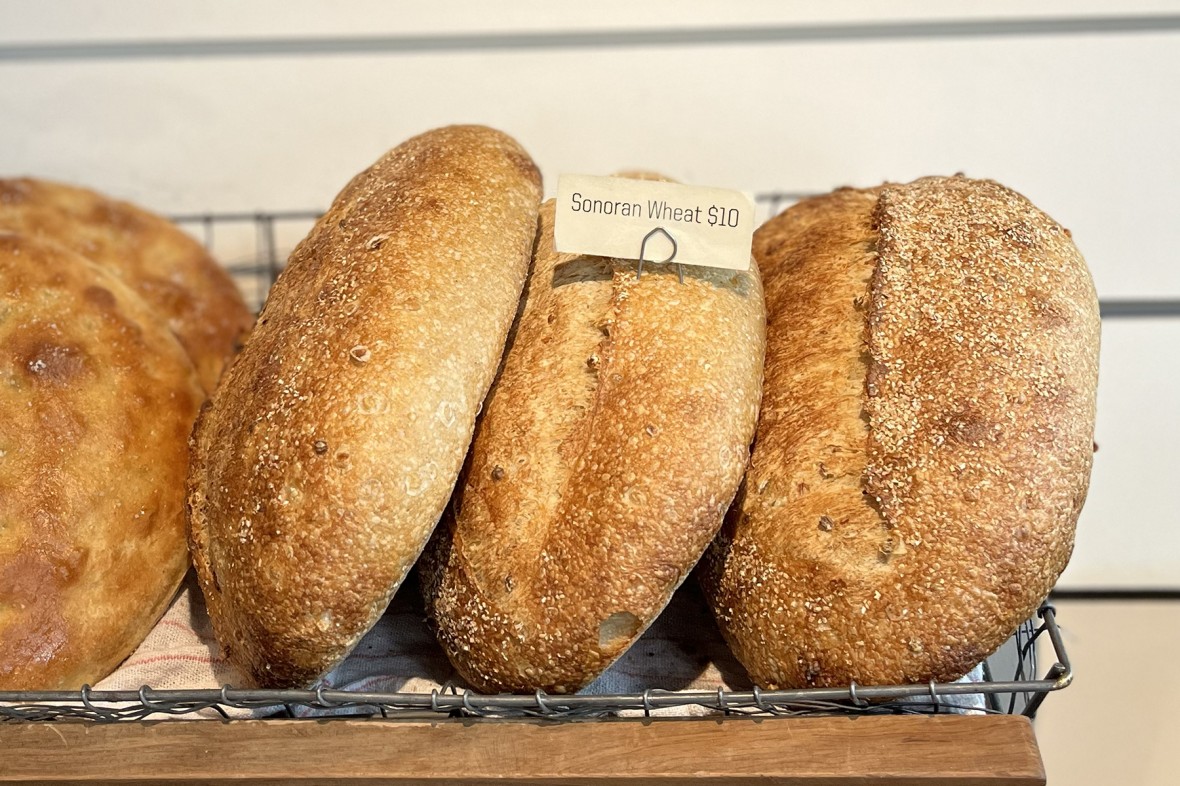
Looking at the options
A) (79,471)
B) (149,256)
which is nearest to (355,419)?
(79,471)

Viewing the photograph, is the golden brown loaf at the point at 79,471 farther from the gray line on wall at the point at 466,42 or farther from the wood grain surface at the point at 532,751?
the gray line on wall at the point at 466,42

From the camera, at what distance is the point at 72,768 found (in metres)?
1.25

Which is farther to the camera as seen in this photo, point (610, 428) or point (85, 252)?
point (85, 252)

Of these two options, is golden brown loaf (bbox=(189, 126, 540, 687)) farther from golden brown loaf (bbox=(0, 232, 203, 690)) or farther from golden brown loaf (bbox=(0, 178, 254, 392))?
golden brown loaf (bbox=(0, 178, 254, 392))

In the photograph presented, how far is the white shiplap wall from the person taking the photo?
2.34 metres

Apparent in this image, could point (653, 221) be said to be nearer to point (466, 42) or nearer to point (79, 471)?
point (79, 471)

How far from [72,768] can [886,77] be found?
2307 millimetres

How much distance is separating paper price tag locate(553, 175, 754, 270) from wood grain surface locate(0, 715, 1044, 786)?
67 centimetres

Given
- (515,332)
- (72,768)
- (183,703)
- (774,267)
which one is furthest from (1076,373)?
(72,768)

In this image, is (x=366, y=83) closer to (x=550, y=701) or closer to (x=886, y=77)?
(x=886, y=77)

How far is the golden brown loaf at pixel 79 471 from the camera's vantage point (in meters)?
1.36

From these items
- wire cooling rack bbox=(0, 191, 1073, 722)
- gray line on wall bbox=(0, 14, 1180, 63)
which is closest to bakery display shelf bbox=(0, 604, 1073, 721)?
wire cooling rack bbox=(0, 191, 1073, 722)

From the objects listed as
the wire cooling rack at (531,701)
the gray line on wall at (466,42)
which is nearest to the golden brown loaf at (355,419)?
the wire cooling rack at (531,701)

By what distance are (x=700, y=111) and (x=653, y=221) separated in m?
1.18
